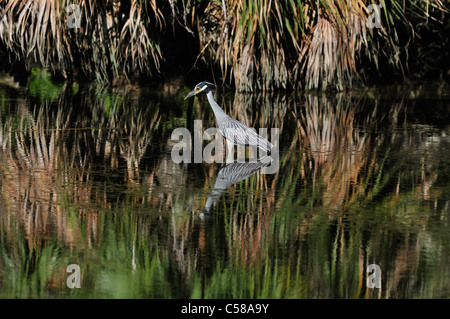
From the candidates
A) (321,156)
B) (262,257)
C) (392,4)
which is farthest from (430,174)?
(392,4)

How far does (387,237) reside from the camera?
529cm

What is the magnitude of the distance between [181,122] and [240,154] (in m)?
2.13

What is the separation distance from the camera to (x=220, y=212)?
5.88 metres

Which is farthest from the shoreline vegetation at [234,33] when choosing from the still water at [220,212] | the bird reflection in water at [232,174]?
the bird reflection in water at [232,174]

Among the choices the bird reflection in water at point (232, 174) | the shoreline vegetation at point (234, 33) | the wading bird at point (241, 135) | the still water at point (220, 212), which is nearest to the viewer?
the still water at point (220, 212)

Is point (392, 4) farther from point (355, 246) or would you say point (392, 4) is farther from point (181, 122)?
point (355, 246)

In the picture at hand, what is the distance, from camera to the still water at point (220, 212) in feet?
15.0

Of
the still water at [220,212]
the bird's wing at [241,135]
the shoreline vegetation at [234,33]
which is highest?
the shoreline vegetation at [234,33]

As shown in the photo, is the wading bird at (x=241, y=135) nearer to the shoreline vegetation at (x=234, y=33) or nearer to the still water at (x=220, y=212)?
the still water at (x=220, y=212)

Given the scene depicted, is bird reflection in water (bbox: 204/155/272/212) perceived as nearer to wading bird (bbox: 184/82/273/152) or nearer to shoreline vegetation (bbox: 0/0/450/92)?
wading bird (bbox: 184/82/273/152)

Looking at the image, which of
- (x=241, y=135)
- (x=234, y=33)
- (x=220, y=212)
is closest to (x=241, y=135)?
(x=241, y=135)

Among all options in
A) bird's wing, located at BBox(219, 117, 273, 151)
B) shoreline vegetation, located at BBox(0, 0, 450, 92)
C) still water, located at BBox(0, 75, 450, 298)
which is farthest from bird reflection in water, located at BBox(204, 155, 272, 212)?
shoreline vegetation, located at BBox(0, 0, 450, 92)

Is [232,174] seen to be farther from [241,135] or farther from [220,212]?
[220,212]

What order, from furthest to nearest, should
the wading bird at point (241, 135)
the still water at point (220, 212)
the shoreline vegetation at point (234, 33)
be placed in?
the shoreline vegetation at point (234, 33) → the wading bird at point (241, 135) → the still water at point (220, 212)
